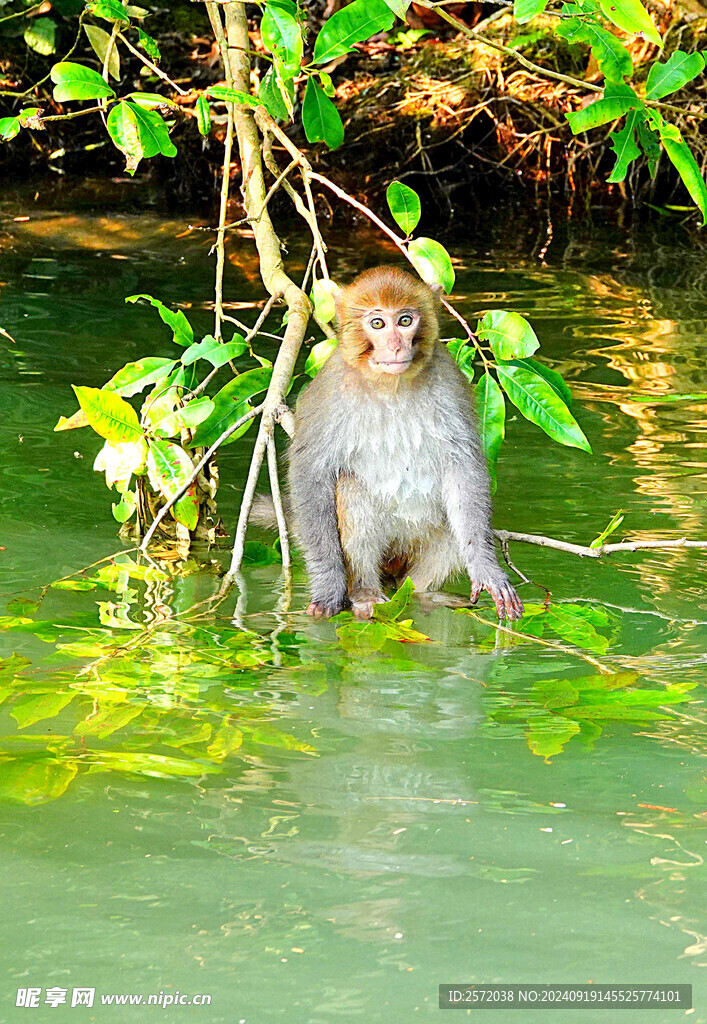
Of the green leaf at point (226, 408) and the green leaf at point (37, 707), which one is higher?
the green leaf at point (226, 408)

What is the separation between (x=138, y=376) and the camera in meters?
5.17

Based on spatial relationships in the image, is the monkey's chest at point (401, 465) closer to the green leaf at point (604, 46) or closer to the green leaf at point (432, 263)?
the green leaf at point (432, 263)

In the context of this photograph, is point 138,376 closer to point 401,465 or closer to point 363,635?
point 401,465

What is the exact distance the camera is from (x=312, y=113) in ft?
16.2

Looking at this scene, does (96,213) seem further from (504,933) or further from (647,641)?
(504,933)

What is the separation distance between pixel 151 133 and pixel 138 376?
107 centimetres

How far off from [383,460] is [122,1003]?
2884 millimetres

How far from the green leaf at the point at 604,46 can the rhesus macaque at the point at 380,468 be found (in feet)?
3.25

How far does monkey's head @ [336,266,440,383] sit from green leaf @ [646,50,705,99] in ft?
3.43

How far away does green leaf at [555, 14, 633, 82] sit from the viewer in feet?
14.4

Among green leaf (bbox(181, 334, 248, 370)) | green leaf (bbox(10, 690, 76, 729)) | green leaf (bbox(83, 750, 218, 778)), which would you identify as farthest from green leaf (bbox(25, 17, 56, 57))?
green leaf (bbox(83, 750, 218, 778))

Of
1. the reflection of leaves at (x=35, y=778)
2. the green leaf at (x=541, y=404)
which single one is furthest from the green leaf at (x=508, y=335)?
the reflection of leaves at (x=35, y=778)

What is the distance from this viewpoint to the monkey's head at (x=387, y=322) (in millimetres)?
4773

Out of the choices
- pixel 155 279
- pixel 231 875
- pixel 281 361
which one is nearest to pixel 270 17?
pixel 281 361
